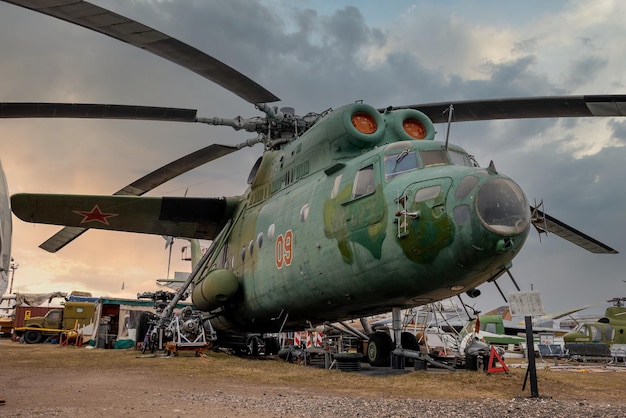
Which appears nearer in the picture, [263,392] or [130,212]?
[263,392]

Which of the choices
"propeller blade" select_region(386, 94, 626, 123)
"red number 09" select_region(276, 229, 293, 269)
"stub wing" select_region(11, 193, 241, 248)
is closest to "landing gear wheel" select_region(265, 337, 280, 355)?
"stub wing" select_region(11, 193, 241, 248)

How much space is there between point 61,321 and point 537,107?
2969 centimetres

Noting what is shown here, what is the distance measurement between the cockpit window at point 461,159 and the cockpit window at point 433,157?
0.58ft

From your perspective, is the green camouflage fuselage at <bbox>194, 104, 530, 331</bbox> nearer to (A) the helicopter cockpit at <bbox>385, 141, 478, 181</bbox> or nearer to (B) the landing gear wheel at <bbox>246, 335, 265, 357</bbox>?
(A) the helicopter cockpit at <bbox>385, 141, 478, 181</bbox>

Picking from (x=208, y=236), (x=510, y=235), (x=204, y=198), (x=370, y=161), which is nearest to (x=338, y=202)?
(x=370, y=161)

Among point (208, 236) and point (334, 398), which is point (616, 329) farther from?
point (334, 398)

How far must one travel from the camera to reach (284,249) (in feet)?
38.9

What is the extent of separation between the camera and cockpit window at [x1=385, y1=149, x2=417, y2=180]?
30.1 ft

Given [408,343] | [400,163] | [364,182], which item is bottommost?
[408,343]

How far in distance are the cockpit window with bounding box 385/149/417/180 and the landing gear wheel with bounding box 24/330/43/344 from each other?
27.6 meters

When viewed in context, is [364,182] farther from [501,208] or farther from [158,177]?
[158,177]

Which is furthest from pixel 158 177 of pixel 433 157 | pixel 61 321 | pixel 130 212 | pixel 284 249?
pixel 61 321

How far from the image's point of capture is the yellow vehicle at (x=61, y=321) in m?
30.5

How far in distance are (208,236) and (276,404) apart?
12.3 m
